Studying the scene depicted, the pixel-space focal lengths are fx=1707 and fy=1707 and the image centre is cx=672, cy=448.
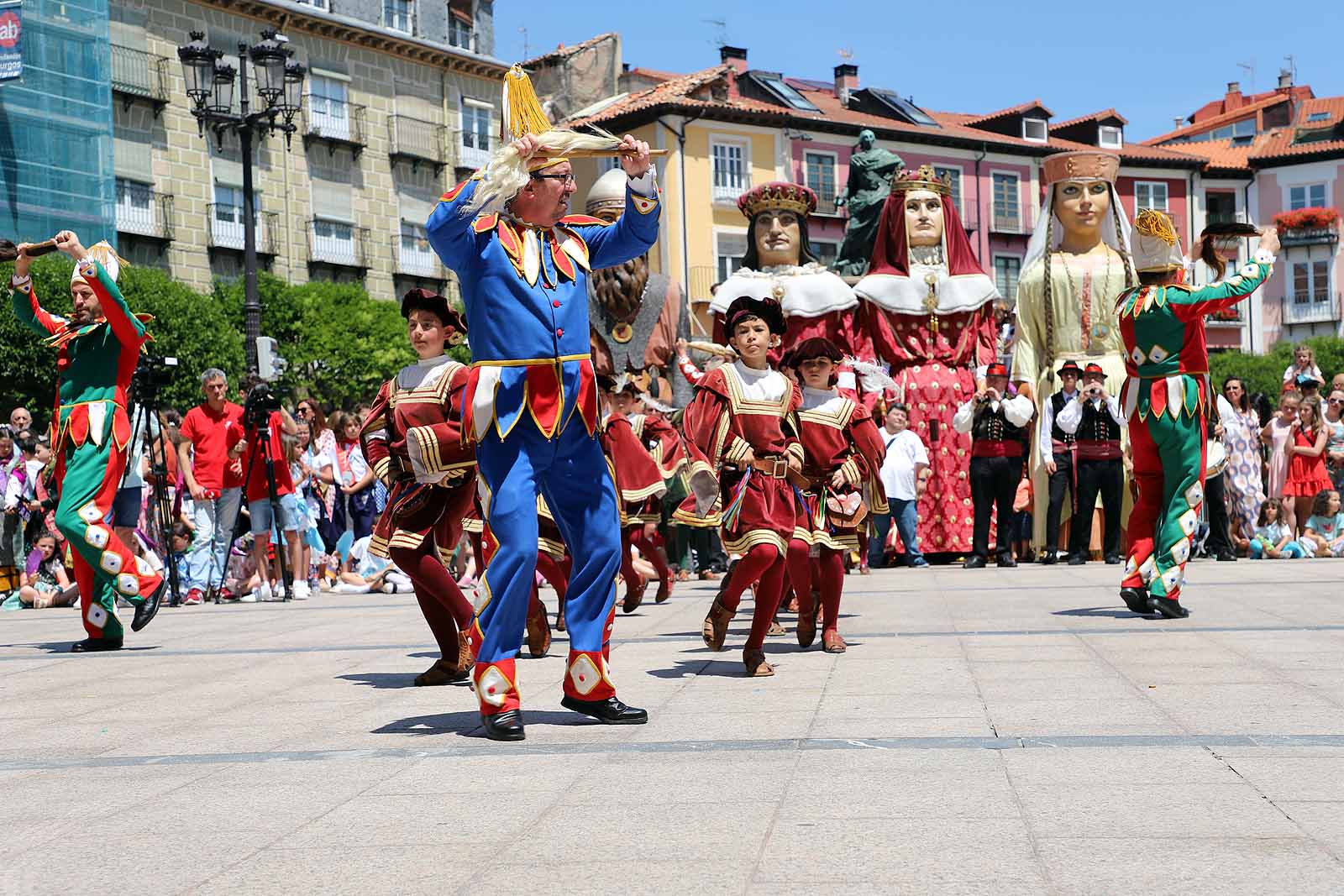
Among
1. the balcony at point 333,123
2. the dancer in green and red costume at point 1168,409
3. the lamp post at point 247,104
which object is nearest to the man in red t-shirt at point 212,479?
the lamp post at point 247,104

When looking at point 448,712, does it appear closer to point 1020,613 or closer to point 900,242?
point 1020,613

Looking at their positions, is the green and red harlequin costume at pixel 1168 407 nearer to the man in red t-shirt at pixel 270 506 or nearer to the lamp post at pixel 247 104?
the man in red t-shirt at pixel 270 506

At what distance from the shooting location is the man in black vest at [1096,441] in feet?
51.4

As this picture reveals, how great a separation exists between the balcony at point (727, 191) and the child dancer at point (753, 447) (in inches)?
1659

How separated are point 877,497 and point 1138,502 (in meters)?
2.50

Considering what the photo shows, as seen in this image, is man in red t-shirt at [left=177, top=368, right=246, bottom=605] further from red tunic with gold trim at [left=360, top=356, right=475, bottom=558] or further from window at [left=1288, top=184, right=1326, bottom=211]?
window at [left=1288, top=184, right=1326, bottom=211]

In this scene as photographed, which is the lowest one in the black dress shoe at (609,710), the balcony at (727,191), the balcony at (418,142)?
the black dress shoe at (609,710)

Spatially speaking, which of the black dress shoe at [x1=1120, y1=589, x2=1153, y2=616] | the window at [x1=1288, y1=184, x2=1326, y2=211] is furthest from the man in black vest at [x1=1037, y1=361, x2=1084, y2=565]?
the window at [x1=1288, y1=184, x2=1326, y2=211]

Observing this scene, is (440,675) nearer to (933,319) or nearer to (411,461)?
(411,461)

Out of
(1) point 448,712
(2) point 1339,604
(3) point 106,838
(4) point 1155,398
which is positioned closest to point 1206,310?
(4) point 1155,398

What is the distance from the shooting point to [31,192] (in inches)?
1522

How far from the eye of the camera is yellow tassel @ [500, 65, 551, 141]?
21.1 ft

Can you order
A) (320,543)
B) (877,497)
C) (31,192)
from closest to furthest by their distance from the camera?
1. (877,497)
2. (320,543)
3. (31,192)

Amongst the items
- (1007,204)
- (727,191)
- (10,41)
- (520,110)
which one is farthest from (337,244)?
(520,110)
